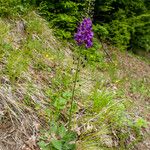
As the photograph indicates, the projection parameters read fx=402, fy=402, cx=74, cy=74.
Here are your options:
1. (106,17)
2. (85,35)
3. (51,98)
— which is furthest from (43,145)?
(106,17)

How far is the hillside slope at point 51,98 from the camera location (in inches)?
153

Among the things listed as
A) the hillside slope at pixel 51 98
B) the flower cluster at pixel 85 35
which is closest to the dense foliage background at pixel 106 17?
the hillside slope at pixel 51 98

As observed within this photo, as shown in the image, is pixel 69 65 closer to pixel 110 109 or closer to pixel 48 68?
pixel 48 68

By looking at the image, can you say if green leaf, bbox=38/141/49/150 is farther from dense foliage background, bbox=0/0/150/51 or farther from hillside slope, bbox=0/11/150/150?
dense foliage background, bbox=0/0/150/51

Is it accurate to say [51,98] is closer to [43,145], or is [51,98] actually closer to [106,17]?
[43,145]

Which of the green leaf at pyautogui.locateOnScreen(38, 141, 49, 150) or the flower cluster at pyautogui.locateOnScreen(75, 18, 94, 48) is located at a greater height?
the flower cluster at pyautogui.locateOnScreen(75, 18, 94, 48)

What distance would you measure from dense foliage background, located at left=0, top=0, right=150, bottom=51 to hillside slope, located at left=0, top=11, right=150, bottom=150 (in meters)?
0.26

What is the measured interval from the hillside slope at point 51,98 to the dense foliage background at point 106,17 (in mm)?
261

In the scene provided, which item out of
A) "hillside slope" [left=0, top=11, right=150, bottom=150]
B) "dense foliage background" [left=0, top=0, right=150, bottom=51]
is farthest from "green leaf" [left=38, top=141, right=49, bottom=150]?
"dense foliage background" [left=0, top=0, right=150, bottom=51]

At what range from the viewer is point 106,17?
8.18m

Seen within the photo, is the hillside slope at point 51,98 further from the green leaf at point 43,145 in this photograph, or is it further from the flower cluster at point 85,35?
the flower cluster at point 85,35

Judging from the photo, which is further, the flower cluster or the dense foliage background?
the dense foliage background

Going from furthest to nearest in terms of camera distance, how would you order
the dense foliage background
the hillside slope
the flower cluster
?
the dense foliage background < the hillside slope < the flower cluster

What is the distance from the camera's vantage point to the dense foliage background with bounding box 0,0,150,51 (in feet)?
21.6
